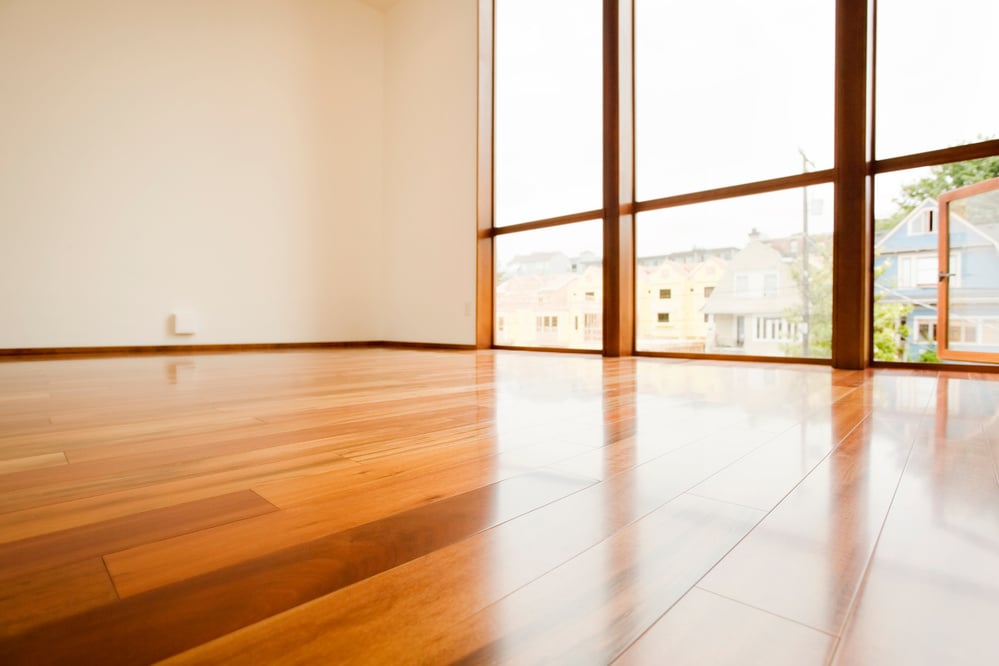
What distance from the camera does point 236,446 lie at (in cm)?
94

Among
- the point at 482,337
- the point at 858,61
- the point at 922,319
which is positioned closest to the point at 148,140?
the point at 482,337

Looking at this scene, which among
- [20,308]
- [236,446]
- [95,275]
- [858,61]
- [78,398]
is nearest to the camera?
[236,446]

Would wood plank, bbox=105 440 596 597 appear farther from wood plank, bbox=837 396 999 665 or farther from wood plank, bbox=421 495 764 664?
wood plank, bbox=837 396 999 665

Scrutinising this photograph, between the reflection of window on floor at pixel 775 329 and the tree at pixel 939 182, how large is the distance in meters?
0.62

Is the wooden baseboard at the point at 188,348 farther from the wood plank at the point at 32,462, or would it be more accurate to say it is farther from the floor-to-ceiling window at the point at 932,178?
the wood plank at the point at 32,462

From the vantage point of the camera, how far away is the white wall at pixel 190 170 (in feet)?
10.8

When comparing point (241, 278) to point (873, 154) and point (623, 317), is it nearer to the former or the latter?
point (623, 317)

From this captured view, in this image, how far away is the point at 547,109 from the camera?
13.1 feet

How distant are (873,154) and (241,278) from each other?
4.29m

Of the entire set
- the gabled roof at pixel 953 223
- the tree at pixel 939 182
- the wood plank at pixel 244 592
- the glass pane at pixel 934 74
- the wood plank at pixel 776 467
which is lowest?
the wood plank at pixel 244 592

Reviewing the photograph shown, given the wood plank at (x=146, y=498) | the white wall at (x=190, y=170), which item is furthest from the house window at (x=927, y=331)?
the white wall at (x=190, y=170)

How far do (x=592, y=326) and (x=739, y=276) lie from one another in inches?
39.5

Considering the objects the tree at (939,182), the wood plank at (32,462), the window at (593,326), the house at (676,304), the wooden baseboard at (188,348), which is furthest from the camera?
the window at (593,326)

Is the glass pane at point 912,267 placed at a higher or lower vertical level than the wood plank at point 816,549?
higher
